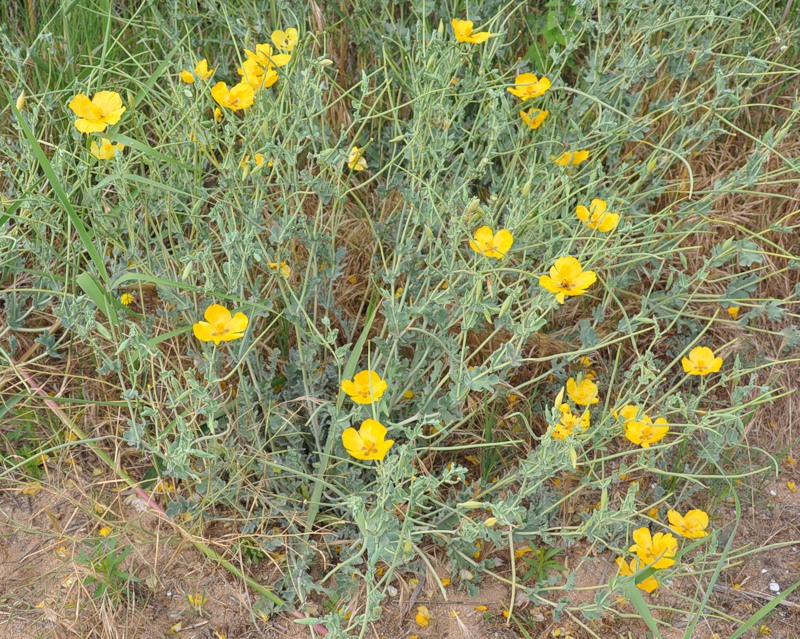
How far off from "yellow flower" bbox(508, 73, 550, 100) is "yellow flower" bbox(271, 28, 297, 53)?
1.58ft

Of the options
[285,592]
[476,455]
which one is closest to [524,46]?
[476,455]

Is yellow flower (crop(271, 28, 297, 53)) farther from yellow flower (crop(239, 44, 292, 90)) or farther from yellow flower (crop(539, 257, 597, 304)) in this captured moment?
yellow flower (crop(539, 257, 597, 304))

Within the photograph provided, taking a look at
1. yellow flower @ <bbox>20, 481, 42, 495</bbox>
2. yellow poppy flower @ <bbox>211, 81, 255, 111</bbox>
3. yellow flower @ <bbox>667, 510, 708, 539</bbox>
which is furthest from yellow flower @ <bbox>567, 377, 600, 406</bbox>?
yellow flower @ <bbox>20, 481, 42, 495</bbox>

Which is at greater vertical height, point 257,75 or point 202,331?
point 257,75

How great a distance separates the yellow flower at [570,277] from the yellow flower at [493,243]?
0.28 feet

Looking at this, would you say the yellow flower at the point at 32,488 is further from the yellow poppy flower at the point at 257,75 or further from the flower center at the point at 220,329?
the yellow poppy flower at the point at 257,75

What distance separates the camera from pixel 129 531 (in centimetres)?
171

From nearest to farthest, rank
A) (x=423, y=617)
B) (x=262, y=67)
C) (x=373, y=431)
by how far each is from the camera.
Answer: (x=373, y=431)
(x=262, y=67)
(x=423, y=617)

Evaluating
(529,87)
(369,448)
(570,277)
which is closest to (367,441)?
(369,448)

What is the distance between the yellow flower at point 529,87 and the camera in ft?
5.78

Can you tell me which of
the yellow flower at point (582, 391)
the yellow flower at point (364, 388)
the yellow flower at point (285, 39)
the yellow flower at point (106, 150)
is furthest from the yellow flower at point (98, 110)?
the yellow flower at point (582, 391)

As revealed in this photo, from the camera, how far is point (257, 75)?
5.01 feet

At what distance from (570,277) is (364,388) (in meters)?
0.43

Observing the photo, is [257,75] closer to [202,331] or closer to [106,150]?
[106,150]
